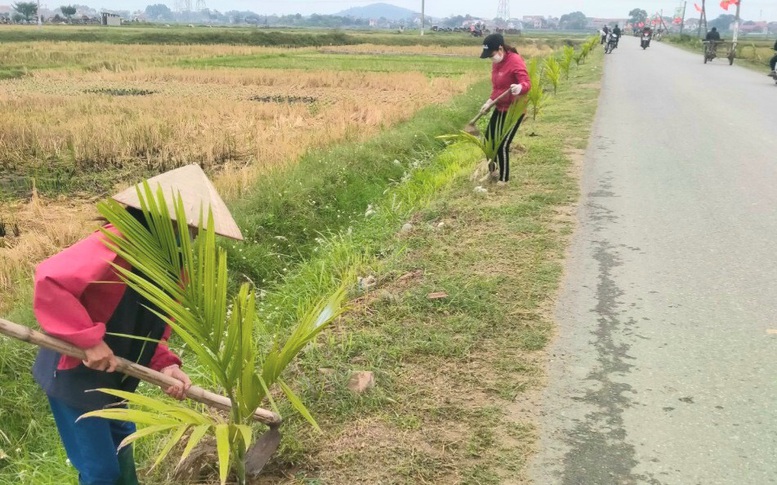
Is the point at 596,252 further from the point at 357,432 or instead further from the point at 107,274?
the point at 107,274

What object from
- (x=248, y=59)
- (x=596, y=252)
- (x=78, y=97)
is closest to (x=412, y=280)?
(x=596, y=252)

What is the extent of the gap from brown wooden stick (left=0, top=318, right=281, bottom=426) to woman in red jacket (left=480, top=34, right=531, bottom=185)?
441 centimetres

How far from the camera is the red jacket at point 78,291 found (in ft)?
6.30

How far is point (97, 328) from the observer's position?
1983mm

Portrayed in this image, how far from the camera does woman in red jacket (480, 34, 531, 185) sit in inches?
239

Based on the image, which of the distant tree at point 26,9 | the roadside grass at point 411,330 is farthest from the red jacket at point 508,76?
the distant tree at point 26,9

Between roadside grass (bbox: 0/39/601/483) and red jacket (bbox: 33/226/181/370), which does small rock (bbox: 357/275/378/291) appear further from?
red jacket (bbox: 33/226/181/370)

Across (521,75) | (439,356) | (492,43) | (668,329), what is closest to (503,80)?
(521,75)

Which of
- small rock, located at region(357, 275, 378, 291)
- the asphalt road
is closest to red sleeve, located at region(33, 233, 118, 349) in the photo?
the asphalt road

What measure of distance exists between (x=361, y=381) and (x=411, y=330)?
61 centimetres

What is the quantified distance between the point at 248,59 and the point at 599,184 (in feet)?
92.1

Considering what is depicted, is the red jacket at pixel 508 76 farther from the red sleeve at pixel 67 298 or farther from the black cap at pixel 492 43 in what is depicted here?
the red sleeve at pixel 67 298

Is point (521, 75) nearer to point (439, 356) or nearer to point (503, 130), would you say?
point (503, 130)

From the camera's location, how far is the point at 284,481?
96.3 inches
